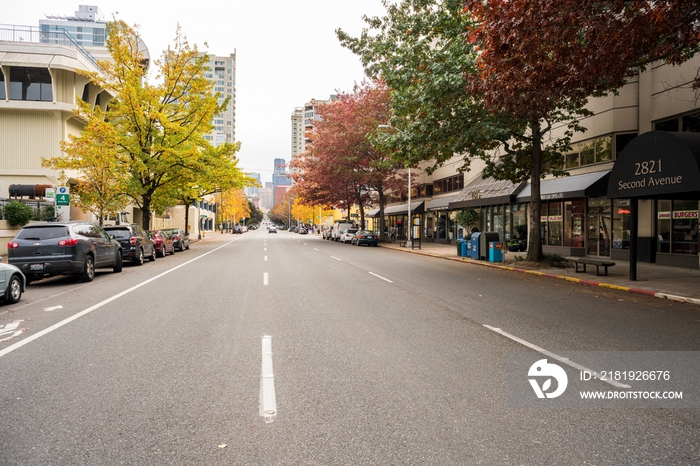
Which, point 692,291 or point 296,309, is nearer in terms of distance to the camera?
point 296,309

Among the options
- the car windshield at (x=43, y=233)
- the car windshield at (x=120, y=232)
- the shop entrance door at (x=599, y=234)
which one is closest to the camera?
the car windshield at (x=43, y=233)

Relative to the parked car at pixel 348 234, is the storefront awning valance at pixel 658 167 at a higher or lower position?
higher

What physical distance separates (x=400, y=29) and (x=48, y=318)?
1444cm

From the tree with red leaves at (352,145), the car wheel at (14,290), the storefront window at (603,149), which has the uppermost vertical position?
the tree with red leaves at (352,145)

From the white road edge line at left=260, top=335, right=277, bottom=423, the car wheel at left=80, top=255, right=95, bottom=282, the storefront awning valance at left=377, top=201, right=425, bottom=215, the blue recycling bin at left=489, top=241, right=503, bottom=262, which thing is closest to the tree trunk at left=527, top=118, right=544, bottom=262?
the blue recycling bin at left=489, top=241, right=503, bottom=262

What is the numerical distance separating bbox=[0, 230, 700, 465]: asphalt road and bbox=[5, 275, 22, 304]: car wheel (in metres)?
0.30

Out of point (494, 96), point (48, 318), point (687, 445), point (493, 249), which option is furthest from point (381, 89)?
point (687, 445)

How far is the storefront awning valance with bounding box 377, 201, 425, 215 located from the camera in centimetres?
4291

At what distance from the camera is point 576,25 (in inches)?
334

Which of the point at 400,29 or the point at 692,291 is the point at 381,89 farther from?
the point at 692,291

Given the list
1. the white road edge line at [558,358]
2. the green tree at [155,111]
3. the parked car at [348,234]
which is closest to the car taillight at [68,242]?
the white road edge line at [558,358]

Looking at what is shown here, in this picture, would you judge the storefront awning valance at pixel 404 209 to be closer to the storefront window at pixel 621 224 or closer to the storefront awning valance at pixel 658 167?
the storefront window at pixel 621 224

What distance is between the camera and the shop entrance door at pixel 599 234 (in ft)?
65.5

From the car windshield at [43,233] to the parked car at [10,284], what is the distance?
10.1ft
